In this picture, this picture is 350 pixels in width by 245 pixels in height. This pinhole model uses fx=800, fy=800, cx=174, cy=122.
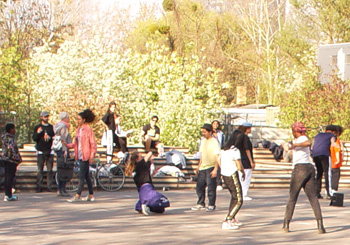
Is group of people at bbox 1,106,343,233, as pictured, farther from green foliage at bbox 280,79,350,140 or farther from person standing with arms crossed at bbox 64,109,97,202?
green foliage at bbox 280,79,350,140

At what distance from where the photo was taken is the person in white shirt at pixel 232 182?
11.9 m

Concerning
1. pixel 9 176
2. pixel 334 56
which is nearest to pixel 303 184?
pixel 9 176

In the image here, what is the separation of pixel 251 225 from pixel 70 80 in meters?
19.1

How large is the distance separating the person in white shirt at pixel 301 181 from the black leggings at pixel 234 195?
75cm

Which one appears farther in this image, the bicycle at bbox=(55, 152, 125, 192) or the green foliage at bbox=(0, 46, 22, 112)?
the green foliage at bbox=(0, 46, 22, 112)

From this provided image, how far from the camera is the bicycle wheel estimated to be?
61.0 ft

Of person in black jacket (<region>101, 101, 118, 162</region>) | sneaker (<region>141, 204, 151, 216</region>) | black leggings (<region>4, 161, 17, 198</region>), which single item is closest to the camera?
sneaker (<region>141, 204, 151, 216</region>)

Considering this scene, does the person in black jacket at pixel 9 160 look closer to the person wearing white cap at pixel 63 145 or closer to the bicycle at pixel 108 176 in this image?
the person wearing white cap at pixel 63 145

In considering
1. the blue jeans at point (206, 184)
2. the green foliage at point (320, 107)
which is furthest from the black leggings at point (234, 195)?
the green foliage at point (320, 107)

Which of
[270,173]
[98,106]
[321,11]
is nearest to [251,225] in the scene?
[270,173]

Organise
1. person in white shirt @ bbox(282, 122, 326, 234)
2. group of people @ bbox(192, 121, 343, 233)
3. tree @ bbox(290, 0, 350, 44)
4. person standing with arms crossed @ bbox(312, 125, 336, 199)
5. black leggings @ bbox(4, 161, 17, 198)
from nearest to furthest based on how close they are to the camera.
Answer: person in white shirt @ bbox(282, 122, 326, 234)
group of people @ bbox(192, 121, 343, 233)
black leggings @ bbox(4, 161, 17, 198)
person standing with arms crossed @ bbox(312, 125, 336, 199)
tree @ bbox(290, 0, 350, 44)

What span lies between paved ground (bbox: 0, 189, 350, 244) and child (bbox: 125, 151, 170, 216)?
6.8 inches

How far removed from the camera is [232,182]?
12.2m

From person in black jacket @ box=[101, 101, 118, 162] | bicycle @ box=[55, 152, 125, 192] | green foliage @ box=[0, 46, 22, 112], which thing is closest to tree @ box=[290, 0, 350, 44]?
green foliage @ box=[0, 46, 22, 112]
